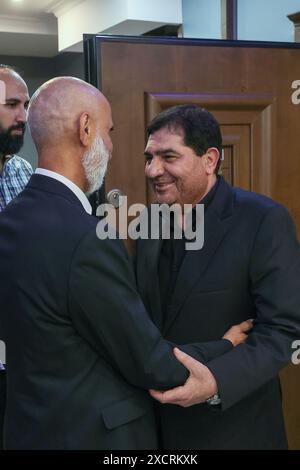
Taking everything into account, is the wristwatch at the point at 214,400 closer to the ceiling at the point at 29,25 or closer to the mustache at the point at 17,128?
the mustache at the point at 17,128

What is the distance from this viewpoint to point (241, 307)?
1312mm

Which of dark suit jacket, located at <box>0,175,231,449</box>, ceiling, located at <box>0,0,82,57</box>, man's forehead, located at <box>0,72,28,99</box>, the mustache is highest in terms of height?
ceiling, located at <box>0,0,82,57</box>

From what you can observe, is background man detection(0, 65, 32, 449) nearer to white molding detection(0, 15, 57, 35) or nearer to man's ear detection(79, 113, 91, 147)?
man's ear detection(79, 113, 91, 147)

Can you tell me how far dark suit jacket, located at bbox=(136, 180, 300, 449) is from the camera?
124cm

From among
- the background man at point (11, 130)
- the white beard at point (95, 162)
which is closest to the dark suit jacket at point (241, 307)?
the white beard at point (95, 162)

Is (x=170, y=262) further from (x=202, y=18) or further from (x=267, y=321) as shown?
(x=202, y=18)

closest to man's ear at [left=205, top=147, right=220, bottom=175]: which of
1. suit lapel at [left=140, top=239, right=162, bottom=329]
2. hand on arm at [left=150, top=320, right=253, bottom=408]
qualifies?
suit lapel at [left=140, top=239, right=162, bottom=329]

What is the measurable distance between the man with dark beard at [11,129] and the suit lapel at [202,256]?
0.82 meters

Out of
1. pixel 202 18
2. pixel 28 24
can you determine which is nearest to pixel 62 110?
pixel 202 18

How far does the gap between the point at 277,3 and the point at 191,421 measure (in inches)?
77.9

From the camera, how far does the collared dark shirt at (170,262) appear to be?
137 centimetres

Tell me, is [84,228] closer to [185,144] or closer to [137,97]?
[185,144]

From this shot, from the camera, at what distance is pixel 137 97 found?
1846mm
